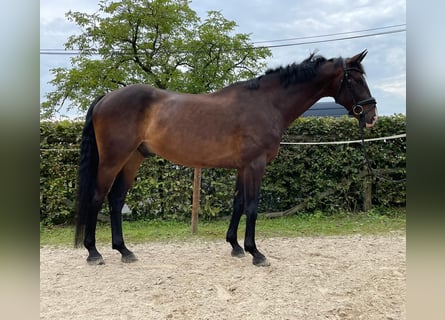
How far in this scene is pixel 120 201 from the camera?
3.62m

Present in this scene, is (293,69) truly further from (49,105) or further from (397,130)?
(49,105)

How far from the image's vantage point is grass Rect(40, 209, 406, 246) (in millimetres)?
4699

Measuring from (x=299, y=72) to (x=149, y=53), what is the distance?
11.6 m

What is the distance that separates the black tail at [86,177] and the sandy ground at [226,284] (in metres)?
0.43

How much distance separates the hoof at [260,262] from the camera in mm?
3248

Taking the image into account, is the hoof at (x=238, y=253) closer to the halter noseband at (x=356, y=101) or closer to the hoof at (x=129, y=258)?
the hoof at (x=129, y=258)

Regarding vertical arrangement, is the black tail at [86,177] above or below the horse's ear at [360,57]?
below

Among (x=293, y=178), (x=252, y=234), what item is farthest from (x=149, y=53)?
(x=252, y=234)

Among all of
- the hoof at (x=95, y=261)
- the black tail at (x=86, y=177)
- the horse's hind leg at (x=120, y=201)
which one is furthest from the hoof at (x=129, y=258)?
the black tail at (x=86, y=177)

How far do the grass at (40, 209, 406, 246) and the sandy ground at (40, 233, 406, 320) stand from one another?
0.64 m

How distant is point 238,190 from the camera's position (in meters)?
3.67

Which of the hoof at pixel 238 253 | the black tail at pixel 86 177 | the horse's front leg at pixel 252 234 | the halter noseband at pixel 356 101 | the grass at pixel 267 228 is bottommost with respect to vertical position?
the grass at pixel 267 228
